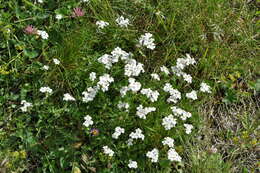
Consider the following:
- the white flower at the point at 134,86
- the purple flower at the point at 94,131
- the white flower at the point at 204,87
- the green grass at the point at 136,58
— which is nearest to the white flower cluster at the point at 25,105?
the green grass at the point at 136,58

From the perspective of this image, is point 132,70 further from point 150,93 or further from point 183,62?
point 183,62

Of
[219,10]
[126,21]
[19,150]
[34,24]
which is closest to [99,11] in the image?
[126,21]

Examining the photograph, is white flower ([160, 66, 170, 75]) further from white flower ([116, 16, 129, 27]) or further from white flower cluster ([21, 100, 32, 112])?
white flower cluster ([21, 100, 32, 112])

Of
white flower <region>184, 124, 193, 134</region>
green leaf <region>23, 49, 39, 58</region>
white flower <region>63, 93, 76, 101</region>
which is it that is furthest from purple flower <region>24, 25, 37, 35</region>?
white flower <region>184, 124, 193, 134</region>

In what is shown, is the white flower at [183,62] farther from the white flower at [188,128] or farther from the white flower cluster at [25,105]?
the white flower cluster at [25,105]

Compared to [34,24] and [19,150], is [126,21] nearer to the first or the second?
[34,24]
